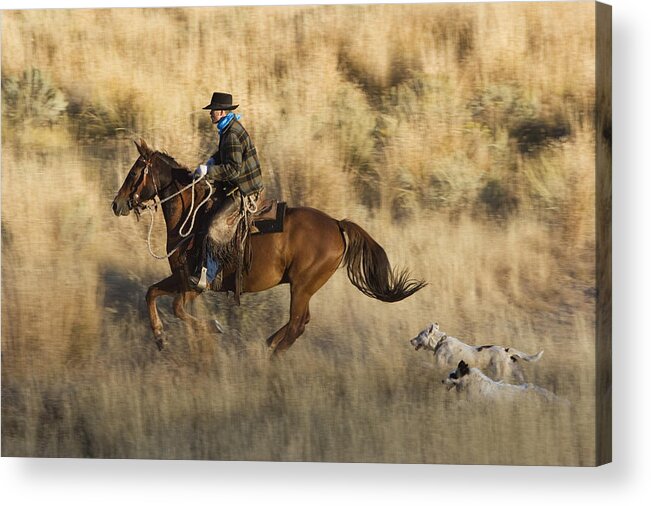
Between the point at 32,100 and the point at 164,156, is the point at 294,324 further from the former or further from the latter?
the point at 32,100

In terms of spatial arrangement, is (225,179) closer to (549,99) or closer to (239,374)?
(239,374)

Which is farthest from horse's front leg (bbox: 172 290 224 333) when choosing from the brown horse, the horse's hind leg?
the horse's hind leg

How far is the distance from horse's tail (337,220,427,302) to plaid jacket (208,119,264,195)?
2.04 feet

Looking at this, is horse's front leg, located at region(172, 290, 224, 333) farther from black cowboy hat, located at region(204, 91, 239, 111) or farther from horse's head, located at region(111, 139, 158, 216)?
black cowboy hat, located at region(204, 91, 239, 111)

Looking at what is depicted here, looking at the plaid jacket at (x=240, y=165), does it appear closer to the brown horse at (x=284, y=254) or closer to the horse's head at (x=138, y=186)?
the brown horse at (x=284, y=254)

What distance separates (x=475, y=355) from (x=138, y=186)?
2395 mm

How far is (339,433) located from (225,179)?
69.4 inches

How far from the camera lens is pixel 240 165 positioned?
10.3 m

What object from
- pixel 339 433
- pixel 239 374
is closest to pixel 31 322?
pixel 239 374

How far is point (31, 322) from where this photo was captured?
10648 millimetres

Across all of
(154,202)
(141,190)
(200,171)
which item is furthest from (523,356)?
(141,190)

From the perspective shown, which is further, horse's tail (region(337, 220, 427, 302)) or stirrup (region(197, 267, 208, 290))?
stirrup (region(197, 267, 208, 290))

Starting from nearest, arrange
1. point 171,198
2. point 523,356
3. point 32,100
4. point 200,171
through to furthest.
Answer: point 523,356, point 200,171, point 171,198, point 32,100

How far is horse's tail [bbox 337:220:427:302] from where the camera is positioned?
10.3 m
